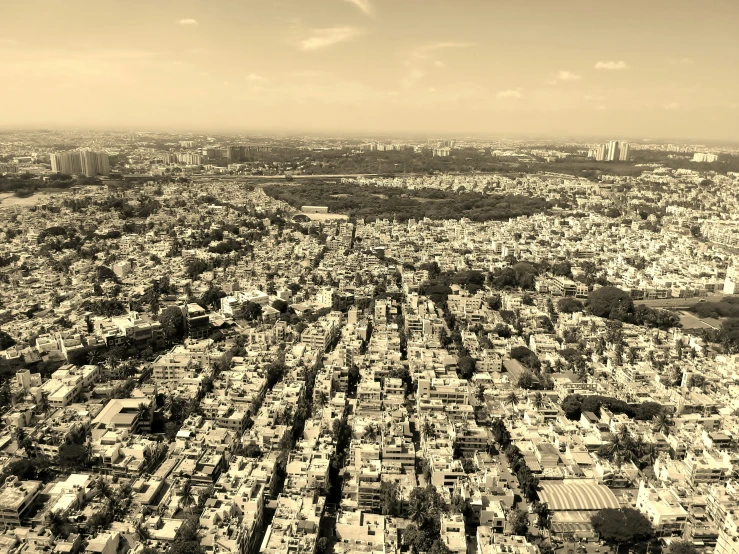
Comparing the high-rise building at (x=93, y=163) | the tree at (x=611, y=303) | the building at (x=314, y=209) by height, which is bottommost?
the tree at (x=611, y=303)

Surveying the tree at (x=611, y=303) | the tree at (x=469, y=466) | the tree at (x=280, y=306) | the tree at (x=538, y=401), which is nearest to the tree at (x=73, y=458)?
the tree at (x=469, y=466)

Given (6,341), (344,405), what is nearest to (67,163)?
(6,341)

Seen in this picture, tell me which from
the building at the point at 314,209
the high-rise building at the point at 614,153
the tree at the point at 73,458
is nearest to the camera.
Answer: the tree at the point at 73,458

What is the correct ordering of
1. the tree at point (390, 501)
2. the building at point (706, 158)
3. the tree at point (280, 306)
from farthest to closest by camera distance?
the building at point (706, 158)
the tree at point (280, 306)
the tree at point (390, 501)

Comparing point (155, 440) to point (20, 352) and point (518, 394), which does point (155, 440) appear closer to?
point (20, 352)

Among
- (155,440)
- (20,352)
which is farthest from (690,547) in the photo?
(20,352)

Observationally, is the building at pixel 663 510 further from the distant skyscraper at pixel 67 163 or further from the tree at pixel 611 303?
the distant skyscraper at pixel 67 163

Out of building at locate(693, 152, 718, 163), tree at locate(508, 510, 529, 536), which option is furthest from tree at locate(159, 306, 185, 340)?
building at locate(693, 152, 718, 163)
